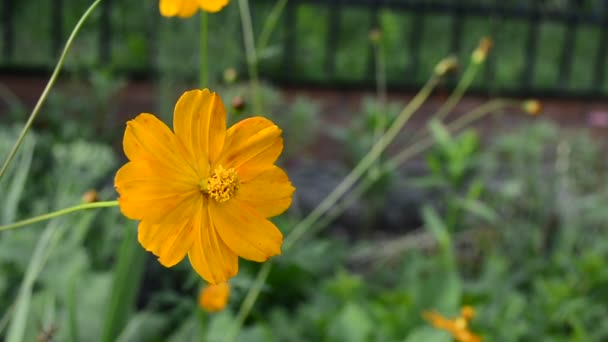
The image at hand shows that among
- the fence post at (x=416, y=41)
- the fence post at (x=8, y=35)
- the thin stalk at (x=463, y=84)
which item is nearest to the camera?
the thin stalk at (x=463, y=84)

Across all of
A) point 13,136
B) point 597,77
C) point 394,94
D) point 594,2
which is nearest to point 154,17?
point 13,136

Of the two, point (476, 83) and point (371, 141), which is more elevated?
point (371, 141)

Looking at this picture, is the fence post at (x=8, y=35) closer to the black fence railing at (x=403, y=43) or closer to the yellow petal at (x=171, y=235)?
the black fence railing at (x=403, y=43)

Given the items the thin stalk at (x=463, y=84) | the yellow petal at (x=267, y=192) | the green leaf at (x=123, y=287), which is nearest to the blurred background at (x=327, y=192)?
the green leaf at (x=123, y=287)

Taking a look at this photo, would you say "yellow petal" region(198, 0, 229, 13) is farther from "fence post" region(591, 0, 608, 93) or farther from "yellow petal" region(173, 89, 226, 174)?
"fence post" region(591, 0, 608, 93)

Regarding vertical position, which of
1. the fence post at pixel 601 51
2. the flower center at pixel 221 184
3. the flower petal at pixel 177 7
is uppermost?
the flower petal at pixel 177 7

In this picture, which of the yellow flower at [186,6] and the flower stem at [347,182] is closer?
the yellow flower at [186,6]

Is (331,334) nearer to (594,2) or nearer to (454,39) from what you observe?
(454,39)

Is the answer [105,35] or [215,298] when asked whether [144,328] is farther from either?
[105,35]
